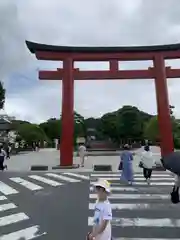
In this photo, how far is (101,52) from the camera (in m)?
23.1

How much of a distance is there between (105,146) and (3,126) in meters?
20.9

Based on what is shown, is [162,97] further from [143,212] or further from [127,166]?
[143,212]

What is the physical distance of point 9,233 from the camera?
7258mm

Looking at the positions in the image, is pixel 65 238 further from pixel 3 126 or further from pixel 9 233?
pixel 3 126

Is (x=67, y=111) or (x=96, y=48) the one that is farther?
(x=96, y=48)

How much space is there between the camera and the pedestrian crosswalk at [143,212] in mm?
7285

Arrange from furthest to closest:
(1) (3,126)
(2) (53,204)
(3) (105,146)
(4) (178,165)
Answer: (3) (105,146) → (1) (3,126) → (2) (53,204) → (4) (178,165)

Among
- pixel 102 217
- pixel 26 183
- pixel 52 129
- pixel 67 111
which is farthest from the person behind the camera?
pixel 52 129

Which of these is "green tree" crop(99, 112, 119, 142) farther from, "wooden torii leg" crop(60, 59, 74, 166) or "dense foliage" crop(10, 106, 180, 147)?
"wooden torii leg" crop(60, 59, 74, 166)

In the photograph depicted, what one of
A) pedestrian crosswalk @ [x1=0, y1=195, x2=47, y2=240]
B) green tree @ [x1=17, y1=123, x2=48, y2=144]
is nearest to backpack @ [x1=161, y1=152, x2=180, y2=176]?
pedestrian crosswalk @ [x1=0, y1=195, x2=47, y2=240]

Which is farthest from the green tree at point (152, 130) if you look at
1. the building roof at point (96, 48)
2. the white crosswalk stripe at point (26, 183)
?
the white crosswalk stripe at point (26, 183)

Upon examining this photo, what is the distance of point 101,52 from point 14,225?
16.6 metres

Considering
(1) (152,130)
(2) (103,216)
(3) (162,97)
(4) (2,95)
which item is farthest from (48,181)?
(1) (152,130)

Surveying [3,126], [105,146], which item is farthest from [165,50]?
[105,146]
